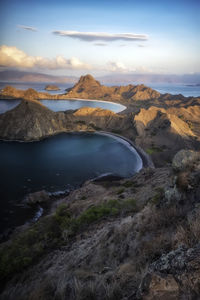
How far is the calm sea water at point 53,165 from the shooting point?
97.2 ft

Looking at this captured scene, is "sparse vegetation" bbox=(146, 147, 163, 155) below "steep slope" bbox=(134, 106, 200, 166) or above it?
below

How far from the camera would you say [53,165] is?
46.0 m

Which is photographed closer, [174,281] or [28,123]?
[174,281]

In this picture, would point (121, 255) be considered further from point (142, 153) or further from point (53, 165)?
point (142, 153)

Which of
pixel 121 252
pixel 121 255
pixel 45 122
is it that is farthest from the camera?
pixel 45 122

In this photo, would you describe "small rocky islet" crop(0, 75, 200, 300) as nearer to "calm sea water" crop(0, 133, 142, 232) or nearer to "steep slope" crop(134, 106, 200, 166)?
"calm sea water" crop(0, 133, 142, 232)

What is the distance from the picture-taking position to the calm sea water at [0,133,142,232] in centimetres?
2963

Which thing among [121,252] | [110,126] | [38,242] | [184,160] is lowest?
[110,126]

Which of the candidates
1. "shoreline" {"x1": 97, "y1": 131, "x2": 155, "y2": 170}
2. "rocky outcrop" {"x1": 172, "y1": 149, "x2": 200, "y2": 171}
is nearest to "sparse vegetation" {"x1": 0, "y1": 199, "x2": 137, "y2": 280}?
"rocky outcrop" {"x1": 172, "y1": 149, "x2": 200, "y2": 171}

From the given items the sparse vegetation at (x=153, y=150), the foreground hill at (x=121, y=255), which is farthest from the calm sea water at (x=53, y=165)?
the foreground hill at (x=121, y=255)

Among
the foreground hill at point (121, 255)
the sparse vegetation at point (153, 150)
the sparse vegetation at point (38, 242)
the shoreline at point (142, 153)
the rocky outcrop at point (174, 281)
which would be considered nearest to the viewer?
the rocky outcrop at point (174, 281)

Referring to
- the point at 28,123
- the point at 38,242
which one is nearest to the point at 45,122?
the point at 28,123

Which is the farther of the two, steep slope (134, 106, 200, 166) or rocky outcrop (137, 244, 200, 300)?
steep slope (134, 106, 200, 166)

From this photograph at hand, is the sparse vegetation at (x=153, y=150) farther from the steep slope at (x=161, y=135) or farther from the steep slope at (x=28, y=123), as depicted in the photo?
the steep slope at (x=28, y=123)
